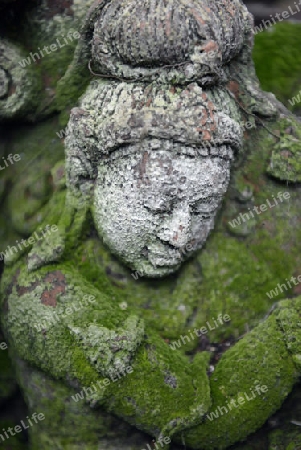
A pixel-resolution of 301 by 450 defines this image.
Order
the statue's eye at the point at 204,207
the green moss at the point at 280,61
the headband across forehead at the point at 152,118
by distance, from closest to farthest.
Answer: the headband across forehead at the point at 152,118, the statue's eye at the point at 204,207, the green moss at the point at 280,61

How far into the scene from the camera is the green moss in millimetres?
2551

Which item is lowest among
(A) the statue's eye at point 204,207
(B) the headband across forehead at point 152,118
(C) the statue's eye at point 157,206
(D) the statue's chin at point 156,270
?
(D) the statue's chin at point 156,270

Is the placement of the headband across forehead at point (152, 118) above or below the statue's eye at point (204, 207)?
above

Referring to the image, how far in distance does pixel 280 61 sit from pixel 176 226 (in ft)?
3.39

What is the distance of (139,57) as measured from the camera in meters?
1.87

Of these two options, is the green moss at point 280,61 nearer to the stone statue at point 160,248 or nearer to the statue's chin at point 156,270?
the stone statue at point 160,248

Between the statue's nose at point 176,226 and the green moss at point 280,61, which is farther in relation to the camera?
the green moss at point 280,61

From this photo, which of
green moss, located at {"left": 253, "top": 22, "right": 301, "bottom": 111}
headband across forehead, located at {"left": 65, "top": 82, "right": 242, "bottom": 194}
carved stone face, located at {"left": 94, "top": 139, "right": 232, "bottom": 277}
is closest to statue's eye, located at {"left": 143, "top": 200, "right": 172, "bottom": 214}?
carved stone face, located at {"left": 94, "top": 139, "right": 232, "bottom": 277}

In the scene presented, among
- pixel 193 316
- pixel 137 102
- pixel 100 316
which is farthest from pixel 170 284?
pixel 137 102

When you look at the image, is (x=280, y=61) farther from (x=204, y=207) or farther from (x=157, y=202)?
(x=157, y=202)

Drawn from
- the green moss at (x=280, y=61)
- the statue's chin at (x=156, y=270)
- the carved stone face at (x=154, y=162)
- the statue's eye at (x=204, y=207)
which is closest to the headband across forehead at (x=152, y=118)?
the carved stone face at (x=154, y=162)

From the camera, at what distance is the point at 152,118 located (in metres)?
1.87

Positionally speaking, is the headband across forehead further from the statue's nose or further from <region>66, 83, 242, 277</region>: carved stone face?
the statue's nose

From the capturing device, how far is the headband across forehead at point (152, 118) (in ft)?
6.13
